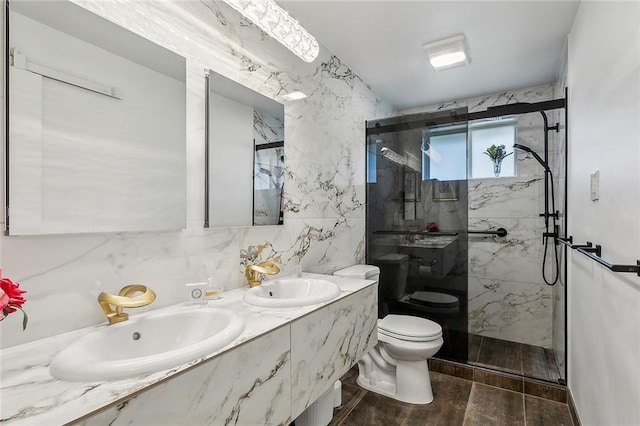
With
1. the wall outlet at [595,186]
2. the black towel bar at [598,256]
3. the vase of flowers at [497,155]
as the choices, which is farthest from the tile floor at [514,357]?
the vase of flowers at [497,155]

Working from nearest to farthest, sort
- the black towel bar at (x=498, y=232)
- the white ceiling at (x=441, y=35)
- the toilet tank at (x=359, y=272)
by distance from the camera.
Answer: the white ceiling at (x=441, y=35), the toilet tank at (x=359, y=272), the black towel bar at (x=498, y=232)

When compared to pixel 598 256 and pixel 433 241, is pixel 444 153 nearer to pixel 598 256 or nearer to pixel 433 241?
pixel 433 241

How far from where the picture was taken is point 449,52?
223 cm

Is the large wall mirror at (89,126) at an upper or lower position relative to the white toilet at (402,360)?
upper

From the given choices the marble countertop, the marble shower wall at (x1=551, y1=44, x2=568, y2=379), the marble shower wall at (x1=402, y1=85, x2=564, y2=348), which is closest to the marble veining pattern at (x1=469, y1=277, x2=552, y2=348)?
the marble shower wall at (x1=402, y1=85, x2=564, y2=348)

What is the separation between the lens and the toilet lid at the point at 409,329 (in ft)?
7.01

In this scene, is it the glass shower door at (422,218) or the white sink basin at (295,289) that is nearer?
the white sink basin at (295,289)

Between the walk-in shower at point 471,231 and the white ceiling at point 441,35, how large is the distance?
38 centimetres

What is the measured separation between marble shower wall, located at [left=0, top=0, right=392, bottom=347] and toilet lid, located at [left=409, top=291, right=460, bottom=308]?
1.92 ft

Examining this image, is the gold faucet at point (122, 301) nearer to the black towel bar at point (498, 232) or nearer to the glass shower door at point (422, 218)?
the glass shower door at point (422, 218)

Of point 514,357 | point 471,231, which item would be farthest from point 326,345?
point 471,231

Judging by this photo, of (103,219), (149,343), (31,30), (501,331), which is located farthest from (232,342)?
(501,331)

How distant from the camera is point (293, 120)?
6.66 ft

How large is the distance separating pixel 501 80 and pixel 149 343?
3.23 metres
